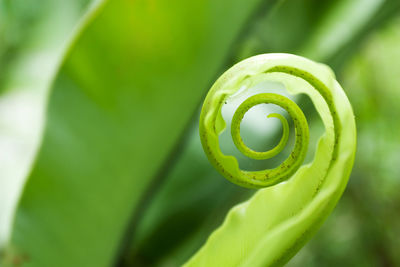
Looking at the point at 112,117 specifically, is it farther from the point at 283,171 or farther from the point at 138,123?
the point at 283,171

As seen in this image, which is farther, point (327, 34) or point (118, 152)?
point (327, 34)

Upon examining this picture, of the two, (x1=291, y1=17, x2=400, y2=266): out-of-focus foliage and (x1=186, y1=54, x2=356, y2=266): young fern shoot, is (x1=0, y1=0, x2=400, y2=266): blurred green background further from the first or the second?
(x1=291, y1=17, x2=400, y2=266): out-of-focus foliage

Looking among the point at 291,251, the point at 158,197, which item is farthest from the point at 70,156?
the point at 291,251

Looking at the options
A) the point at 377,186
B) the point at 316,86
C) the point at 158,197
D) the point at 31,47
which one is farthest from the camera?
the point at 377,186

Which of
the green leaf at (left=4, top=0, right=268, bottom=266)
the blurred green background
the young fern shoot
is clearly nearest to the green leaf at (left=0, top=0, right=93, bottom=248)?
the blurred green background

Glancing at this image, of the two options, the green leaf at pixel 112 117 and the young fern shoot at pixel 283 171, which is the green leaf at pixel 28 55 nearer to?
the green leaf at pixel 112 117

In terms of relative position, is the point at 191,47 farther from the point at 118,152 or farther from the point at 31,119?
the point at 31,119

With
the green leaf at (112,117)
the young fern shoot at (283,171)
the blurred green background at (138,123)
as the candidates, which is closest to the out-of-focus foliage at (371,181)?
the blurred green background at (138,123)
